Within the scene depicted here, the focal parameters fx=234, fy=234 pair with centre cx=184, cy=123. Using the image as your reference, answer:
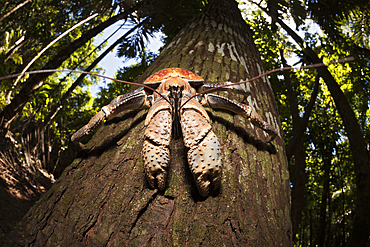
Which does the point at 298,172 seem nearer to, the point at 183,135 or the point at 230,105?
the point at 230,105

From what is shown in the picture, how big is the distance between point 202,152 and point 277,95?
612 centimetres

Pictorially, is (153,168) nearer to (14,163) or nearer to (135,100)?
(135,100)

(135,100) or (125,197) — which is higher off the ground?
(135,100)

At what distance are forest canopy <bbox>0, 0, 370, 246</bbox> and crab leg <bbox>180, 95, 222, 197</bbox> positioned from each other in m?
1.23

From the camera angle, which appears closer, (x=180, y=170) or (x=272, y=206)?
(x=180, y=170)

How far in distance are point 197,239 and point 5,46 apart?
431 cm

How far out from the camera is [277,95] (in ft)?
22.1

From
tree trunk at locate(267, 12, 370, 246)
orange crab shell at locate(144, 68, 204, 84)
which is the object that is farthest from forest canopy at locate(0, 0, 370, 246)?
orange crab shell at locate(144, 68, 204, 84)

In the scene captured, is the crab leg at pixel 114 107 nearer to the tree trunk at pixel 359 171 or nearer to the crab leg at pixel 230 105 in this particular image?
the crab leg at pixel 230 105

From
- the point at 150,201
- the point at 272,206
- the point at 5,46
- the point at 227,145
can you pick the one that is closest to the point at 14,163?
the point at 5,46

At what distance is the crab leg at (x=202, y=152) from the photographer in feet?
4.10

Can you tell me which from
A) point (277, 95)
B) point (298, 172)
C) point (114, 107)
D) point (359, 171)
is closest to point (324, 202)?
point (298, 172)

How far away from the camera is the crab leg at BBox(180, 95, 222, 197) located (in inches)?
49.2

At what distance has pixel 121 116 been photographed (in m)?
2.27
